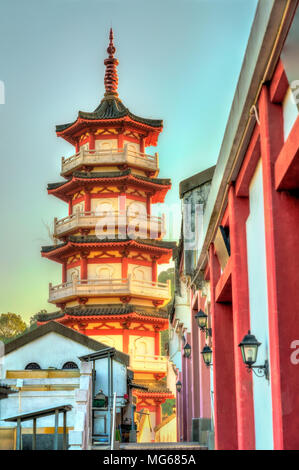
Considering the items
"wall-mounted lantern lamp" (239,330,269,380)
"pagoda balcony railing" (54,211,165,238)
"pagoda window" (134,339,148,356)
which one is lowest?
"wall-mounted lantern lamp" (239,330,269,380)

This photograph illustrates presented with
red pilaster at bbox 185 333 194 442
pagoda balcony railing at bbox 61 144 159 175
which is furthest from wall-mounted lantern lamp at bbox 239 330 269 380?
pagoda balcony railing at bbox 61 144 159 175

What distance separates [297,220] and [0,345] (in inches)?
860

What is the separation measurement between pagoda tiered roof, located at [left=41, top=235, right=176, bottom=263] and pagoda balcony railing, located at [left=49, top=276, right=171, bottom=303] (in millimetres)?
1757

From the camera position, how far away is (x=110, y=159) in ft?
129

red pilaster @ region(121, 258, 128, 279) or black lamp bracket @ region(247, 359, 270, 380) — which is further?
red pilaster @ region(121, 258, 128, 279)

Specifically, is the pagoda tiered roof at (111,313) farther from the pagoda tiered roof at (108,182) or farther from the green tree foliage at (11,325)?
the green tree foliage at (11,325)

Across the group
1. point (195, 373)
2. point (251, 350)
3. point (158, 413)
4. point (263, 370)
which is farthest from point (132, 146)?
point (251, 350)

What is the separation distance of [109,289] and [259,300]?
94.3 feet

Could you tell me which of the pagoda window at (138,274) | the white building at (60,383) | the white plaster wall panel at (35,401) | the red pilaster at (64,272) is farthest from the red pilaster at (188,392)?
the red pilaster at (64,272)

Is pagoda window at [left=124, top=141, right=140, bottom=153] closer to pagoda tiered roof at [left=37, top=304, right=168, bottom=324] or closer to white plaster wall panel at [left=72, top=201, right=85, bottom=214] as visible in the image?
white plaster wall panel at [left=72, top=201, right=85, bottom=214]

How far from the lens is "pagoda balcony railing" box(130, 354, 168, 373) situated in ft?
Answer: 121

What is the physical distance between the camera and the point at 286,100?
7312 millimetres
